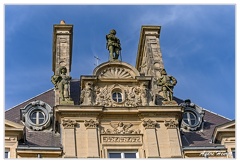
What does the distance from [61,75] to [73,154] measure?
11.8 feet

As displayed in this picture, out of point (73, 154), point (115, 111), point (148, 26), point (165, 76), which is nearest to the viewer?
point (73, 154)

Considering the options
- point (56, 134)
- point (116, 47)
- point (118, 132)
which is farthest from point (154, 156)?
point (116, 47)

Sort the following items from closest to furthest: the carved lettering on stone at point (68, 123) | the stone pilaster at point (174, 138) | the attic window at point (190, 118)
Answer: the stone pilaster at point (174, 138), the carved lettering on stone at point (68, 123), the attic window at point (190, 118)

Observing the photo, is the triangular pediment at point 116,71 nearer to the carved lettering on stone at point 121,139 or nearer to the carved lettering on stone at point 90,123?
the carved lettering on stone at point 90,123

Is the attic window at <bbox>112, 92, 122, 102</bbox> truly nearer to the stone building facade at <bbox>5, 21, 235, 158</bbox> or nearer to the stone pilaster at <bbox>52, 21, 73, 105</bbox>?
the stone building facade at <bbox>5, 21, 235, 158</bbox>

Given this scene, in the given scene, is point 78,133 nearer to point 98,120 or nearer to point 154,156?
point 98,120

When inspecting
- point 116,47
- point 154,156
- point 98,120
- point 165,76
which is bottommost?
point 154,156

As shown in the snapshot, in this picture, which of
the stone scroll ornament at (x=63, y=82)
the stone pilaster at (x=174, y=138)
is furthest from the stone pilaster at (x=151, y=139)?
the stone scroll ornament at (x=63, y=82)

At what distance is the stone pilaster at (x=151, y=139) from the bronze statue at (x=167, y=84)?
138 centimetres

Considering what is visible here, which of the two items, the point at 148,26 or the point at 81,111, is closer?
the point at 81,111

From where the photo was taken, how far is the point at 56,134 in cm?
2262

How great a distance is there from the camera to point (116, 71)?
2381 cm

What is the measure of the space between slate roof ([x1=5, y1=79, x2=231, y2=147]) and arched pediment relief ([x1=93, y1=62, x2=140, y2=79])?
4.70 ft

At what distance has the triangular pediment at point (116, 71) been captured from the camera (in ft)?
77.4
